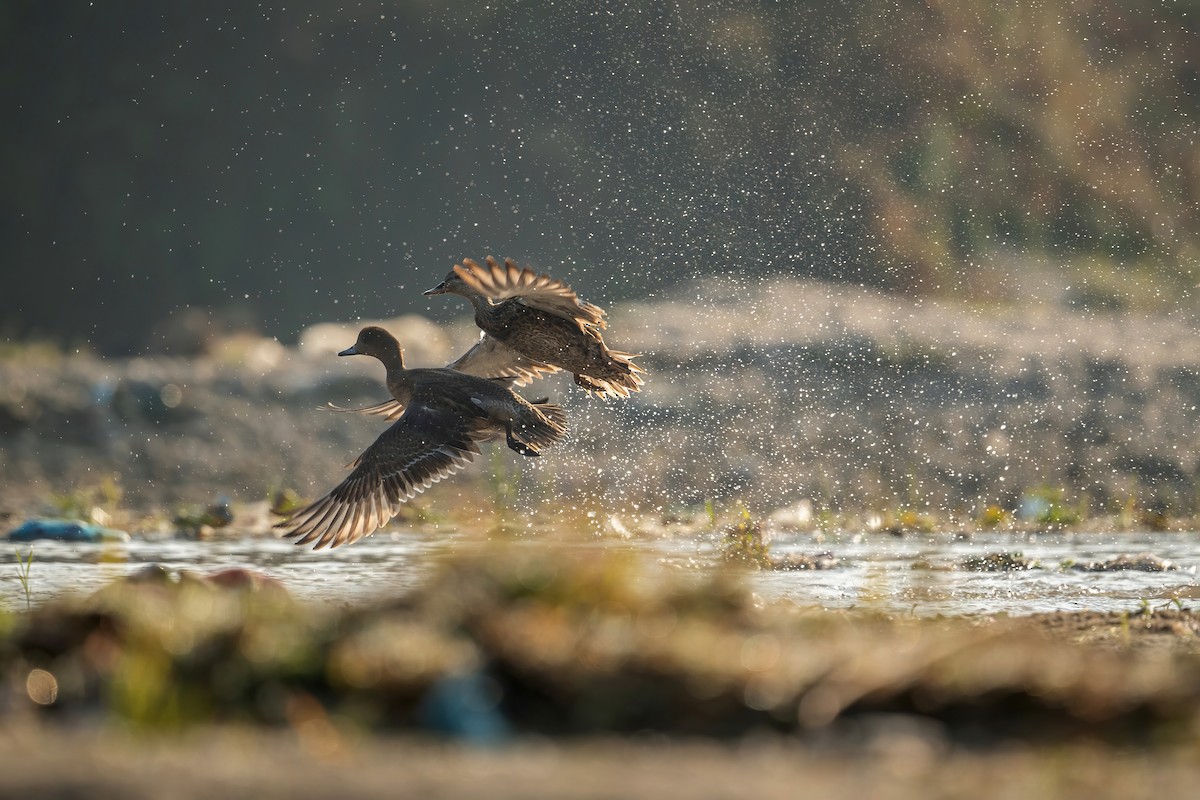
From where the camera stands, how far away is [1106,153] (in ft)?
55.2

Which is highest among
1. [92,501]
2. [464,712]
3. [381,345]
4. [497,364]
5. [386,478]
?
[381,345]

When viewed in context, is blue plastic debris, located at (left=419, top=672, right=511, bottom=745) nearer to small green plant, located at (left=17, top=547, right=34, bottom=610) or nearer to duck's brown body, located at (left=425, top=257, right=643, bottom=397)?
small green plant, located at (left=17, top=547, right=34, bottom=610)

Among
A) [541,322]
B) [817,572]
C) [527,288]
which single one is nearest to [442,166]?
[541,322]

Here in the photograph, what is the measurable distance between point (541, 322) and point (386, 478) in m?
1.01

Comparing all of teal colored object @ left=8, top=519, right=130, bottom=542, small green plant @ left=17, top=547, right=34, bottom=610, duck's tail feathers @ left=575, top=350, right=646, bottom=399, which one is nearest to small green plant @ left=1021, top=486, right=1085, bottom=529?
duck's tail feathers @ left=575, top=350, right=646, bottom=399

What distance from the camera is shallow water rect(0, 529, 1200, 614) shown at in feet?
19.3

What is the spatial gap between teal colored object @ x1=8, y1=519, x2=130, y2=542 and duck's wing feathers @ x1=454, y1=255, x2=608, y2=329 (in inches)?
95.5

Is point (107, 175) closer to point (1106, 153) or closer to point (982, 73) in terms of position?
point (982, 73)

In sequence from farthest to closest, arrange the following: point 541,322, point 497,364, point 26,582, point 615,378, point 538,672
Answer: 1. point 497,364
2. point 615,378
3. point 541,322
4. point 26,582
5. point 538,672

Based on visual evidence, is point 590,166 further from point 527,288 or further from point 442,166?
point 527,288

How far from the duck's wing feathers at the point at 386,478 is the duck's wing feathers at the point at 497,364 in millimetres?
798

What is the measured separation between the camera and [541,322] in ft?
23.8

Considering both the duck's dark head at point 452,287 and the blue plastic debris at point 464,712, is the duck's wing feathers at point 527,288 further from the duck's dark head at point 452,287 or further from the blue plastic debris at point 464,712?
the blue plastic debris at point 464,712

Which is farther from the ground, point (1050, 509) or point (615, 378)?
point (615, 378)
